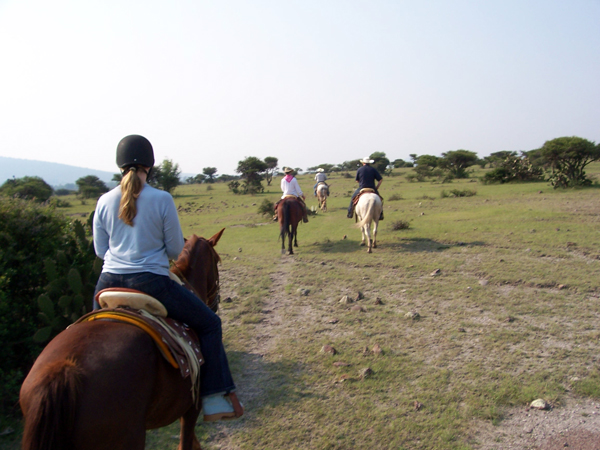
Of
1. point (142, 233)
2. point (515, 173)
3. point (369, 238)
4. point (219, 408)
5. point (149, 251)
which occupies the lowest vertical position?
point (219, 408)

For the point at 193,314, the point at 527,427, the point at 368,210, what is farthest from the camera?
the point at 368,210

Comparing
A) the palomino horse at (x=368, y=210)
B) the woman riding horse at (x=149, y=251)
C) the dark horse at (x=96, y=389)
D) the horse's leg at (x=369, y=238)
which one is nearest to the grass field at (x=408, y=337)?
the horse's leg at (x=369, y=238)

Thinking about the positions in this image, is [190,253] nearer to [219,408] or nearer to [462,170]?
[219,408]

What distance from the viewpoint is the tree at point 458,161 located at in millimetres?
34625

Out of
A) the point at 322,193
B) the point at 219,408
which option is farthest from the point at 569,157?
the point at 219,408

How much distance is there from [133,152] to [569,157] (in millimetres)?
23812

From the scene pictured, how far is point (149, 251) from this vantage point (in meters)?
2.80

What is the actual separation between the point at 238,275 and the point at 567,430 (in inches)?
268

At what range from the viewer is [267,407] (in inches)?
158

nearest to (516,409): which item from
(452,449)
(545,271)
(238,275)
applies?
(452,449)

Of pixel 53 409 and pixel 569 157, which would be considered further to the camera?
pixel 569 157

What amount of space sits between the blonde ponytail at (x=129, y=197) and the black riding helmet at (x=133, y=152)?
5.9 inches

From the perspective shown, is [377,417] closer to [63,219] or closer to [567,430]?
[567,430]

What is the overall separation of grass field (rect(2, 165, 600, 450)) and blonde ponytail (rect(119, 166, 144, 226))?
2.19 meters
